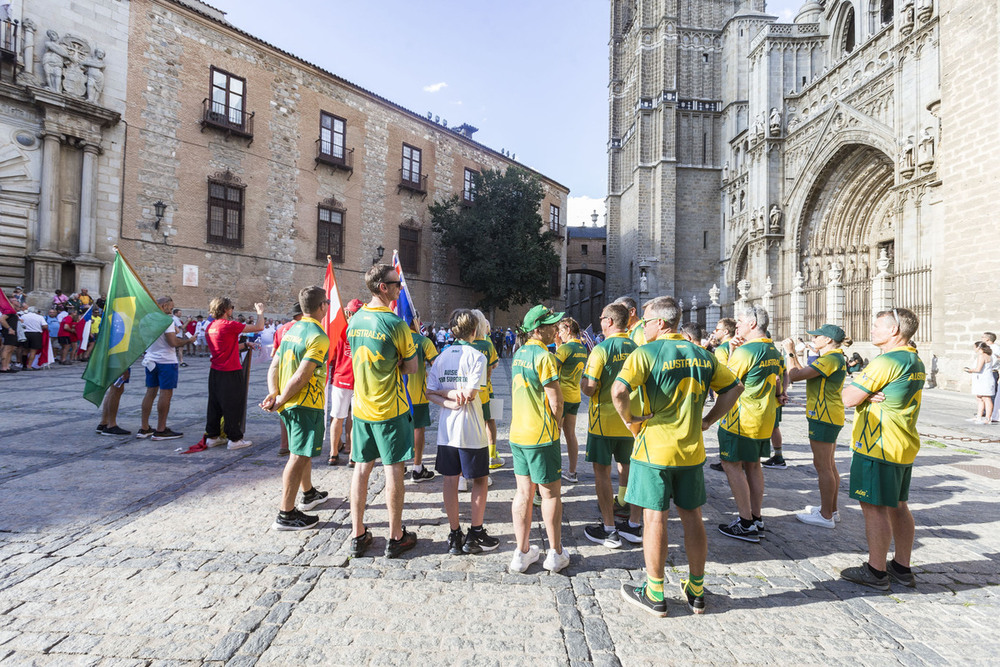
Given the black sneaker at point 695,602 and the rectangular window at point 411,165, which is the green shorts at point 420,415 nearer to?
the black sneaker at point 695,602

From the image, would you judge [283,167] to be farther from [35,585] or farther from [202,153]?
[35,585]

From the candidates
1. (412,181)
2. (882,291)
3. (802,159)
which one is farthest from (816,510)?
(412,181)

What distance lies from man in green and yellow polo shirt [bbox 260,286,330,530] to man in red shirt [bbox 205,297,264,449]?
91.2 inches

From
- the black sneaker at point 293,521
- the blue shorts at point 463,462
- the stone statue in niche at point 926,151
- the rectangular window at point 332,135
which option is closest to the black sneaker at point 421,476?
the black sneaker at point 293,521

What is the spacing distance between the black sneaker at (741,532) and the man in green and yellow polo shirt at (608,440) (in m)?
0.69

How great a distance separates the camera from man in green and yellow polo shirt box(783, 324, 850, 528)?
4.18 meters

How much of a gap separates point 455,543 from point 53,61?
2006 cm

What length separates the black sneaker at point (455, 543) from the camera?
351cm

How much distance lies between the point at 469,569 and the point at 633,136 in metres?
36.2

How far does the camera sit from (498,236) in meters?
26.4

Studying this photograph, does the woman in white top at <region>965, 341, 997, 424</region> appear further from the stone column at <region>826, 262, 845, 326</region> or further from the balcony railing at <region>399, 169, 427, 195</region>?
the balcony railing at <region>399, 169, 427, 195</region>

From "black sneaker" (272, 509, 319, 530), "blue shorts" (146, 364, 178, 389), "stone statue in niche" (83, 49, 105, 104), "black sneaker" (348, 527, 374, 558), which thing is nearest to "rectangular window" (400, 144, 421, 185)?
"stone statue in niche" (83, 49, 105, 104)

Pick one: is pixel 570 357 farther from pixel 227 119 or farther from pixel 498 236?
pixel 498 236

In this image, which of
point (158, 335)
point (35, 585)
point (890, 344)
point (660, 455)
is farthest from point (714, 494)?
point (158, 335)
